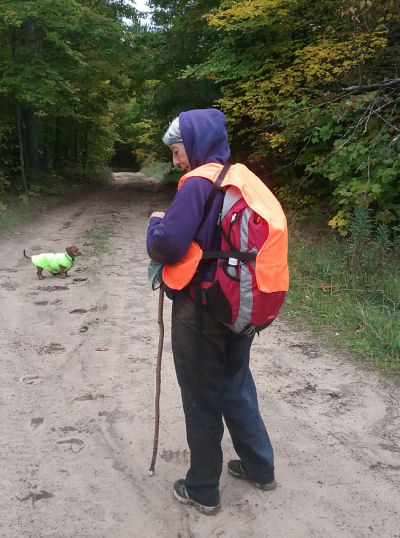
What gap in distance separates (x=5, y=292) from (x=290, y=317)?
356 cm

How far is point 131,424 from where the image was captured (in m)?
3.25

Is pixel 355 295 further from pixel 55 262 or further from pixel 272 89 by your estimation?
pixel 272 89

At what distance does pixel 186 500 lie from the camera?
2.54 m

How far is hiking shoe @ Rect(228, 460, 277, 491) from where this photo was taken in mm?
2656

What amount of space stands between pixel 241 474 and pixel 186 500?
1.24 ft

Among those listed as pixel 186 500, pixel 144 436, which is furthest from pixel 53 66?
pixel 186 500

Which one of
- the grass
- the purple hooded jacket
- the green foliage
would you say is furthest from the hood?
the green foliage

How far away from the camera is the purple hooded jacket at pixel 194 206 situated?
2070 millimetres

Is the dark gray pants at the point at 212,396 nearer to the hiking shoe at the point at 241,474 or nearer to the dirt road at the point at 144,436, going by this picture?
the hiking shoe at the point at 241,474

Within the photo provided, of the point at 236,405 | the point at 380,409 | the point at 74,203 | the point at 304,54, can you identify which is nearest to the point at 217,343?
the point at 236,405

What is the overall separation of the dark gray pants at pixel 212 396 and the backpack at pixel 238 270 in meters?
0.15

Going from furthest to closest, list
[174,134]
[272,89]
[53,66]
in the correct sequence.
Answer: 1. [53,66]
2. [272,89]
3. [174,134]

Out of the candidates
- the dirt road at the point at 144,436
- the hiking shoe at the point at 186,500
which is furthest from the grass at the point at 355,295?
the hiking shoe at the point at 186,500

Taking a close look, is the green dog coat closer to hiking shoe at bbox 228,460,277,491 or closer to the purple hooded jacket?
hiking shoe at bbox 228,460,277,491
